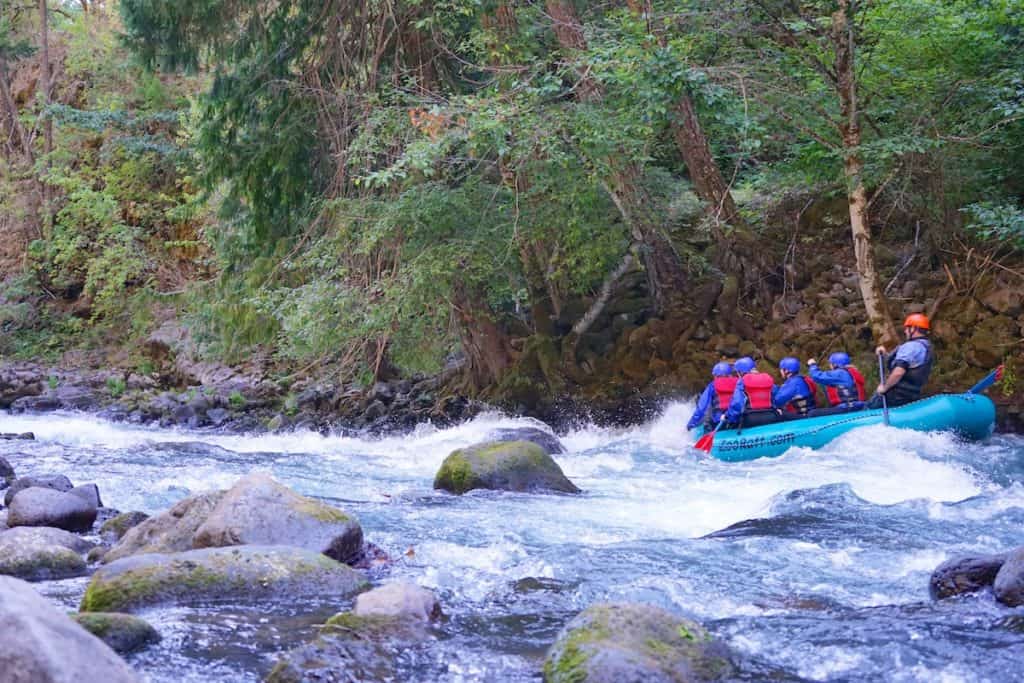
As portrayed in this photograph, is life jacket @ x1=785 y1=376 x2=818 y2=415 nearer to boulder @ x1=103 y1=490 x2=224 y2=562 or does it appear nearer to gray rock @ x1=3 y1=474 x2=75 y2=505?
boulder @ x1=103 y1=490 x2=224 y2=562

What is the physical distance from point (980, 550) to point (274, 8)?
1155 centimetres

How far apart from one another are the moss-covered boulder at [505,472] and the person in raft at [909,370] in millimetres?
3610

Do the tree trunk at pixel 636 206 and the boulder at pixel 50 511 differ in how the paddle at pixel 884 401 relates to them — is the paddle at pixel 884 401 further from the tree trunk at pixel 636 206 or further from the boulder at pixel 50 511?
the boulder at pixel 50 511

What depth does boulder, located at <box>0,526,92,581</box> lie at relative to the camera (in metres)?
5.76

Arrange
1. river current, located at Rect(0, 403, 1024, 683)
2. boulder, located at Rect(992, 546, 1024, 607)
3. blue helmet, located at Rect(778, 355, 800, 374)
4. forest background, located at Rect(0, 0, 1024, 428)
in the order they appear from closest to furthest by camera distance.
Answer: river current, located at Rect(0, 403, 1024, 683) < boulder, located at Rect(992, 546, 1024, 607) < blue helmet, located at Rect(778, 355, 800, 374) < forest background, located at Rect(0, 0, 1024, 428)

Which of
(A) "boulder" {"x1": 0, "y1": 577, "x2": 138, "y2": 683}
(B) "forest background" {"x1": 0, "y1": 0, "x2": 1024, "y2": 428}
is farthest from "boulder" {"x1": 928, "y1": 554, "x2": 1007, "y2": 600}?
(B) "forest background" {"x1": 0, "y1": 0, "x2": 1024, "y2": 428}

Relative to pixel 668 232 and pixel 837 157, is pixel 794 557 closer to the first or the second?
pixel 837 157

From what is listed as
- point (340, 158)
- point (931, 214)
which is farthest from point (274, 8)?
point (931, 214)

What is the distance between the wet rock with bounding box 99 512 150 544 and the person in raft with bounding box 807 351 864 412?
656 cm

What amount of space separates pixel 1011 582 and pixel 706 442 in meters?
6.13

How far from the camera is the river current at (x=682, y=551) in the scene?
449 cm

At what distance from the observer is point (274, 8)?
14.5 meters

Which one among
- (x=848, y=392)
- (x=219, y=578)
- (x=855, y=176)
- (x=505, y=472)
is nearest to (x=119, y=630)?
(x=219, y=578)

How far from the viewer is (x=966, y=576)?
528 centimetres
